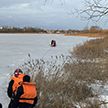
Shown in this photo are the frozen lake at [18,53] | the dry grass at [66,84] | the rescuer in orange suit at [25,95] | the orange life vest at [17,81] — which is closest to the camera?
the rescuer in orange suit at [25,95]

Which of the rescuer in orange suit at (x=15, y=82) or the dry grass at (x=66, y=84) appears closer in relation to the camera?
the rescuer in orange suit at (x=15, y=82)

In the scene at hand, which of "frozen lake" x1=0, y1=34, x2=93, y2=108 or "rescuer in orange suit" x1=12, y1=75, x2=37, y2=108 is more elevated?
"rescuer in orange suit" x1=12, y1=75, x2=37, y2=108

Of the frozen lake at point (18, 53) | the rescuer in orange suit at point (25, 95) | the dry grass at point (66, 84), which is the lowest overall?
the frozen lake at point (18, 53)

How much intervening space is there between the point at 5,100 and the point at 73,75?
5.75 feet

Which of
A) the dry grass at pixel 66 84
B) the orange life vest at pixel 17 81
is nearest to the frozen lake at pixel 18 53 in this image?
the dry grass at pixel 66 84

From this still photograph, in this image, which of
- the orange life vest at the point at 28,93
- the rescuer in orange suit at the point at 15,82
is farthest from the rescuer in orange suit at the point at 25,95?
the rescuer in orange suit at the point at 15,82

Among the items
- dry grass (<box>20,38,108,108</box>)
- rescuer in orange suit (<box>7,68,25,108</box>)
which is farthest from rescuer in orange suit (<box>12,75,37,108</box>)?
dry grass (<box>20,38,108,108</box>)

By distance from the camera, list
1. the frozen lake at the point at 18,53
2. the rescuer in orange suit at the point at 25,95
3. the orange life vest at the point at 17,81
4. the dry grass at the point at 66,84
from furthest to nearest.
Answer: the frozen lake at the point at 18,53
the dry grass at the point at 66,84
the orange life vest at the point at 17,81
the rescuer in orange suit at the point at 25,95

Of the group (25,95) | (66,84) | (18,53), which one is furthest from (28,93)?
(18,53)

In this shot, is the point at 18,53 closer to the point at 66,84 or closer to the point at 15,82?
the point at 66,84

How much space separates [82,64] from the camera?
9.98m

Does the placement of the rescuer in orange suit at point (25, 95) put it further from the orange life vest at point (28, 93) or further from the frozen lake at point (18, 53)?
the frozen lake at point (18, 53)

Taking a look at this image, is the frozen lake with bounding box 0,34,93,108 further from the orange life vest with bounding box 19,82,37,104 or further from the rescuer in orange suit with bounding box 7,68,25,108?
the orange life vest with bounding box 19,82,37,104

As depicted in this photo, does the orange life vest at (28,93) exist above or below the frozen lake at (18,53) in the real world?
above
